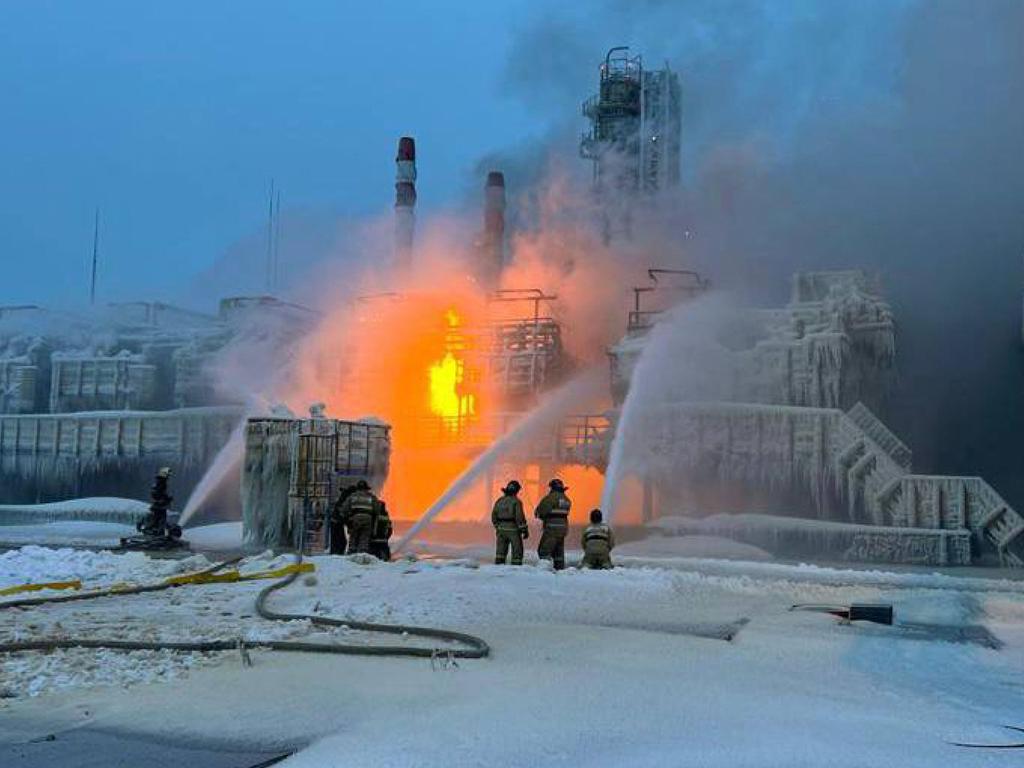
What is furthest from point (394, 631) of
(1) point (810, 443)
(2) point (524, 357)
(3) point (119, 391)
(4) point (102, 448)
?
(3) point (119, 391)

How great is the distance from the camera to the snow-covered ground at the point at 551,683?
220 inches

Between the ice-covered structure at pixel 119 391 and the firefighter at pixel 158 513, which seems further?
the ice-covered structure at pixel 119 391

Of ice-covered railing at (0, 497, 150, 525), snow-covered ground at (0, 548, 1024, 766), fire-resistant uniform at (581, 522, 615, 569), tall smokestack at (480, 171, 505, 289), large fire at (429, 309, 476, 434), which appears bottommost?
ice-covered railing at (0, 497, 150, 525)

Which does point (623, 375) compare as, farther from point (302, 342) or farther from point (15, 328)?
point (15, 328)

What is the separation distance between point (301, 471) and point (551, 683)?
13392 mm

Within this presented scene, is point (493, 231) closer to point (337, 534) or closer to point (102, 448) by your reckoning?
point (102, 448)

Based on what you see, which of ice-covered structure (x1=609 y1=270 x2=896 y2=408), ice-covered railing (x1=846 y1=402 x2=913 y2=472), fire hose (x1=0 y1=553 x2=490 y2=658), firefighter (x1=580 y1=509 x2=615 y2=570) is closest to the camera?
fire hose (x1=0 y1=553 x2=490 y2=658)

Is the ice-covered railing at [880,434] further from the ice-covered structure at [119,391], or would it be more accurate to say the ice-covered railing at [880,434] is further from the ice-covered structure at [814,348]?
the ice-covered structure at [119,391]

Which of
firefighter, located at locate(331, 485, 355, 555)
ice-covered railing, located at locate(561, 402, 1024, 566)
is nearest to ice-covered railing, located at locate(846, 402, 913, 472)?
ice-covered railing, located at locate(561, 402, 1024, 566)

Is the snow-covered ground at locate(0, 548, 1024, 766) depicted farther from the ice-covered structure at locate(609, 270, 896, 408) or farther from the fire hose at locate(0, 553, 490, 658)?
the ice-covered structure at locate(609, 270, 896, 408)

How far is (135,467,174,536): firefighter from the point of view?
21.6 metres

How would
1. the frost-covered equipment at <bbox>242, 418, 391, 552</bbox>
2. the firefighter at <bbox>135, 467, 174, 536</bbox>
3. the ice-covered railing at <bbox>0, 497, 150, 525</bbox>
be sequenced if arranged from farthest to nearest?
the ice-covered railing at <bbox>0, 497, 150, 525</bbox>, the firefighter at <bbox>135, 467, 174, 536</bbox>, the frost-covered equipment at <bbox>242, 418, 391, 552</bbox>

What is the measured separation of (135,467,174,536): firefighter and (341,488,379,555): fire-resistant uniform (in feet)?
21.5

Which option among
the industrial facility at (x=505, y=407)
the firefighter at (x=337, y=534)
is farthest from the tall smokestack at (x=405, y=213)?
the firefighter at (x=337, y=534)
